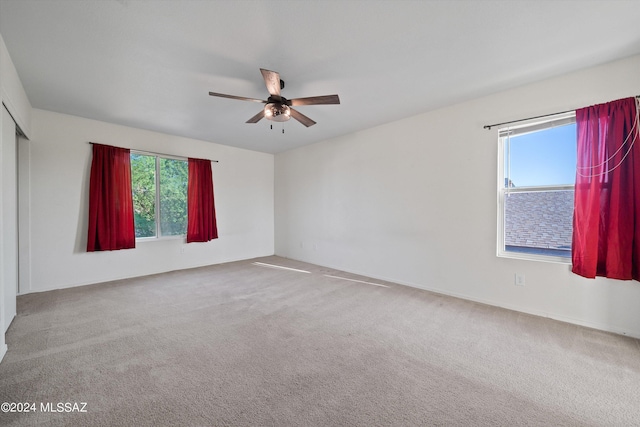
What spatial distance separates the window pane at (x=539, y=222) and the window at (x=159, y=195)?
209 inches

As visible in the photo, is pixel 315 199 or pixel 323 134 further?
pixel 315 199

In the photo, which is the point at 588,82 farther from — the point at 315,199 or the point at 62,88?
the point at 62,88

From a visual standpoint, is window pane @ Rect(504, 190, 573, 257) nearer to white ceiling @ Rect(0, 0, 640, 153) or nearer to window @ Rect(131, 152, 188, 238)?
white ceiling @ Rect(0, 0, 640, 153)

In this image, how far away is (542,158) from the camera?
109 inches

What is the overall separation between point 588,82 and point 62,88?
5.66 m

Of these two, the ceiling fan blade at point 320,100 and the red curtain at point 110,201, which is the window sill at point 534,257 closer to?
the ceiling fan blade at point 320,100

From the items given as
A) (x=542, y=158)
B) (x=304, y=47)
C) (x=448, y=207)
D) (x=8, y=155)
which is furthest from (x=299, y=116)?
(x=8, y=155)

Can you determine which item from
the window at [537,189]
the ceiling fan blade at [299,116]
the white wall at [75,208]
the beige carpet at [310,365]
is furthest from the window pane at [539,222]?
the white wall at [75,208]

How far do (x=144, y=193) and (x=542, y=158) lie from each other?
5.86 meters

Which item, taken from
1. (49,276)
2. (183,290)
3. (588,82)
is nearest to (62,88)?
(49,276)

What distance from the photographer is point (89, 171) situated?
3.77 m

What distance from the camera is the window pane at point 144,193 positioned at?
4242mm

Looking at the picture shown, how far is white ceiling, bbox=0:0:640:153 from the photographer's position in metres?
1.72

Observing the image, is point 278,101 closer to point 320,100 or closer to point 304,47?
point 320,100
